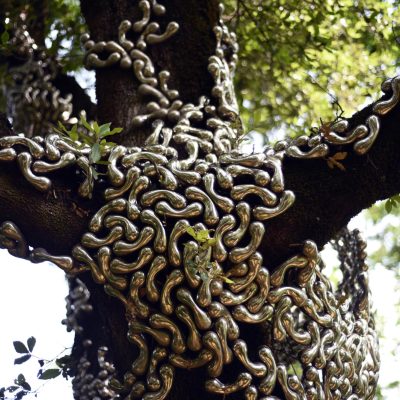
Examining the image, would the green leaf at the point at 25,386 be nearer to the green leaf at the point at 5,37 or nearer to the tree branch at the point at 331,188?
the tree branch at the point at 331,188

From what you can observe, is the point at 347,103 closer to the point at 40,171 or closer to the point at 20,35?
the point at 20,35

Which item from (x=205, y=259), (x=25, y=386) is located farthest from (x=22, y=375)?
(x=205, y=259)

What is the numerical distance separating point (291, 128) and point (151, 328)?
2866 mm

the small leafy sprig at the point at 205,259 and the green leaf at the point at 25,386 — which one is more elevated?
the small leafy sprig at the point at 205,259

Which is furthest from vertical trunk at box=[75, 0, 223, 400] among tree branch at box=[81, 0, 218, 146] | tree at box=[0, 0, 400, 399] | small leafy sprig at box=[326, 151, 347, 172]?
small leafy sprig at box=[326, 151, 347, 172]

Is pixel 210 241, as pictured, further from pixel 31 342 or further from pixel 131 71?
pixel 131 71

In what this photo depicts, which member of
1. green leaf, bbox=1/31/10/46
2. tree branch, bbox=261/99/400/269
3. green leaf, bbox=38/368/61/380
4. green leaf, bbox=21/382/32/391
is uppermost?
green leaf, bbox=1/31/10/46

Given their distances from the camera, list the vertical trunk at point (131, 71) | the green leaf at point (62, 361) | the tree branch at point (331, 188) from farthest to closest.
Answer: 1. the vertical trunk at point (131, 71)
2. the green leaf at point (62, 361)
3. the tree branch at point (331, 188)

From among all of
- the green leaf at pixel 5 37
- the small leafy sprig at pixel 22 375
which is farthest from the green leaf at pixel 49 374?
the green leaf at pixel 5 37

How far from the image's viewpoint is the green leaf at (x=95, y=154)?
7.15ft

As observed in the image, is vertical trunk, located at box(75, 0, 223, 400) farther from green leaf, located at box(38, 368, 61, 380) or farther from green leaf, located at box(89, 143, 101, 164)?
green leaf, located at box(89, 143, 101, 164)

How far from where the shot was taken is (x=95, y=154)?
7.18ft

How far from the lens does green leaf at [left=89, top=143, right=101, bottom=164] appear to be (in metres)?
2.18

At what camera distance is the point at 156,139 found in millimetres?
2664
